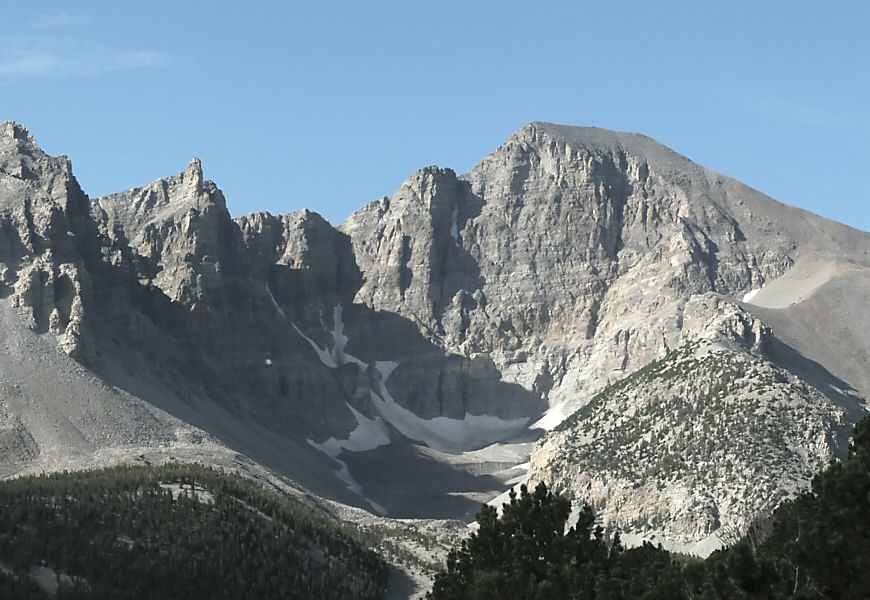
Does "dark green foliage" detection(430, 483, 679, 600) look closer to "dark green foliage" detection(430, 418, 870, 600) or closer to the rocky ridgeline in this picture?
"dark green foliage" detection(430, 418, 870, 600)

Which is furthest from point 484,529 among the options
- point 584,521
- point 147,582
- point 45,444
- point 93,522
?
point 45,444

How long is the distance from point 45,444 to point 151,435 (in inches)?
496

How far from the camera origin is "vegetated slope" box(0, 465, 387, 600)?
118m

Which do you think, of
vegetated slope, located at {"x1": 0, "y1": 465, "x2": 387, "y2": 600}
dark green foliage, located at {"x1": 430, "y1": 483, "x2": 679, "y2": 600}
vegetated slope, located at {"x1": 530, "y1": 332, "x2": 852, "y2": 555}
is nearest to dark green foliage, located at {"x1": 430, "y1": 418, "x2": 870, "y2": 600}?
dark green foliage, located at {"x1": 430, "y1": 483, "x2": 679, "y2": 600}

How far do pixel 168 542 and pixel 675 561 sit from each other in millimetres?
76765

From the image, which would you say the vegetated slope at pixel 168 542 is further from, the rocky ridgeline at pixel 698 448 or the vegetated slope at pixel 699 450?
the rocky ridgeline at pixel 698 448

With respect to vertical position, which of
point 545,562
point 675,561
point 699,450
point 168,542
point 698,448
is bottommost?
point 168,542

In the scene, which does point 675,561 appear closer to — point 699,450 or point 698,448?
point 699,450

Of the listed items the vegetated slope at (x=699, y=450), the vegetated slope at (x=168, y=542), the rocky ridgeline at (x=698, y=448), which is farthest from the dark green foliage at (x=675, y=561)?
the vegetated slope at (x=699, y=450)

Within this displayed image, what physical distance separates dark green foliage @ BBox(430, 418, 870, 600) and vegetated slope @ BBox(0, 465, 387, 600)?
184 ft

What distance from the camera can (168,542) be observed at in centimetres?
12788

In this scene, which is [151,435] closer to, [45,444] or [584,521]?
[45,444]

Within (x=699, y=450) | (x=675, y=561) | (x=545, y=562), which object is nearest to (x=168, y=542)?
(x=699, y=450)

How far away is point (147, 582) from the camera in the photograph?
12000cm
